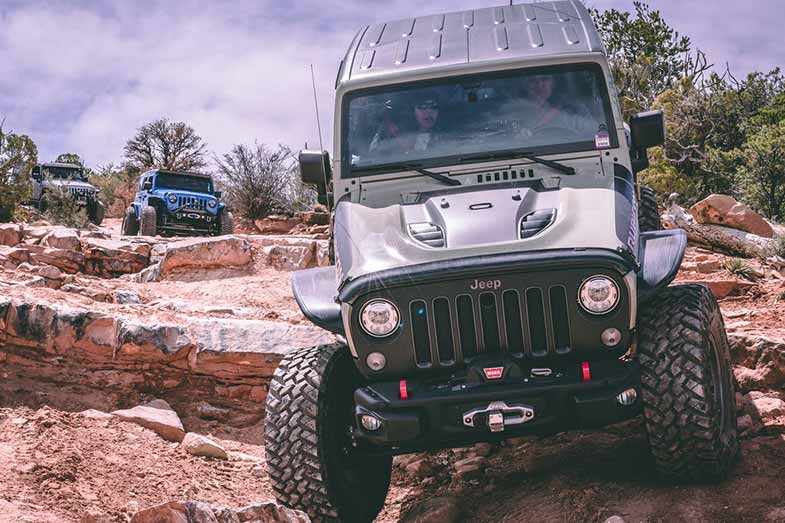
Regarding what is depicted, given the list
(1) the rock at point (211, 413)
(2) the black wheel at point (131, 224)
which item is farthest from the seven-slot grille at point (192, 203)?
(1) the rock at point (211, 413)

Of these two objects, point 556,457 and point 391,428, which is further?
point 556,457

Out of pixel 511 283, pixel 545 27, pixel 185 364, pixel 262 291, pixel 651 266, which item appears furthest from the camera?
pixel 262 291

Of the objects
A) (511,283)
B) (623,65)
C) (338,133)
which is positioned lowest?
(511,283)

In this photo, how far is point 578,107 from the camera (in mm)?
4816

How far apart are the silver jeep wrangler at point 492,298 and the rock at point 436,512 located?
196 millimetres

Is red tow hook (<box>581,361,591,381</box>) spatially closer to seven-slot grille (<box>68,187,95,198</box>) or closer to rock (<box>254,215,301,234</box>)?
rock (<box>254,215,301,234</box>)

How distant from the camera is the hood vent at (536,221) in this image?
3.96 meters

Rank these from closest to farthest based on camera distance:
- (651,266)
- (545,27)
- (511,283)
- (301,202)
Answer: (511,283) < (651,266) < (545,27) < (301,202)

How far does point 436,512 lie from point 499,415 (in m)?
0.85

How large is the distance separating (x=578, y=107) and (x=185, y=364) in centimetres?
341

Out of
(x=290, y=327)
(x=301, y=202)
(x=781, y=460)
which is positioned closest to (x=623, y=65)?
(x=301, y=202)

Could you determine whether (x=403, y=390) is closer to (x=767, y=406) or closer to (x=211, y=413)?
(x=767, y=406)

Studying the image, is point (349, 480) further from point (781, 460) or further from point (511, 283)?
point (781, 460)

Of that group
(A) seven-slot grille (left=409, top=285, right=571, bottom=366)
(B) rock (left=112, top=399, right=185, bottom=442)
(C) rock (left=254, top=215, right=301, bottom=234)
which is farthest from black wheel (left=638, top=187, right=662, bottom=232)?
(C) rock (left=254, top=215, right=301, bottom=234)
